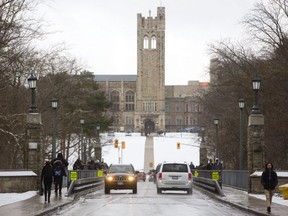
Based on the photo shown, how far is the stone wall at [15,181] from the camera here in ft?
97.7

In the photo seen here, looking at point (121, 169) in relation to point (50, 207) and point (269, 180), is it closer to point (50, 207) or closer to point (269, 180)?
point (50, 207)

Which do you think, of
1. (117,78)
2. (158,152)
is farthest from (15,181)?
(117,78)

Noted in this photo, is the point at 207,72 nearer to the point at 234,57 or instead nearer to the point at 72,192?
the point at 234,57

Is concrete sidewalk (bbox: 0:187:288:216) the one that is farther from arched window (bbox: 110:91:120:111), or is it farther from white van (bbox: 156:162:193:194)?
arched window (bbox: 110:91:120:111)

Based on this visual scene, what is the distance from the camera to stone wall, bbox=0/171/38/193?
29.8 m

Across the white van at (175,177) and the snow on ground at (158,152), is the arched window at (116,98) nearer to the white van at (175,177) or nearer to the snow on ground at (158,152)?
the snow on ground at (158,152)

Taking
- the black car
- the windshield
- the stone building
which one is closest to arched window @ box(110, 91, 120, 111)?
the stone building

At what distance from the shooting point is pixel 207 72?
70000mm

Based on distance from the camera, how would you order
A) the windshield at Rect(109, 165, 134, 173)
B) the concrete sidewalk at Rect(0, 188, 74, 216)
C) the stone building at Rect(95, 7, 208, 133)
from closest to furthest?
the concrete sidewalk at Rect(0, 188, 74, 216) → the windshield at Rect(109, 165, 134, 173) → the stone building at Rect(95, 7, 208, 133)

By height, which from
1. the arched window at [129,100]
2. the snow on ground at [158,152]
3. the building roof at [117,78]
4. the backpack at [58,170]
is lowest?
the backpack at [58,170]

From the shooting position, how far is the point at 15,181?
30062 mm

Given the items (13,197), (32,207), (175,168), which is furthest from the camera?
(175,168)

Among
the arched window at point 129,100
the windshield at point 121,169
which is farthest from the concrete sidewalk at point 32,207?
the arched window at point 129,100

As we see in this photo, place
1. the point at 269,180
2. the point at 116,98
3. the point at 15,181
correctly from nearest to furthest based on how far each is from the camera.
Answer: the point at 269,180, the point at 15,181, the point at 116,98
